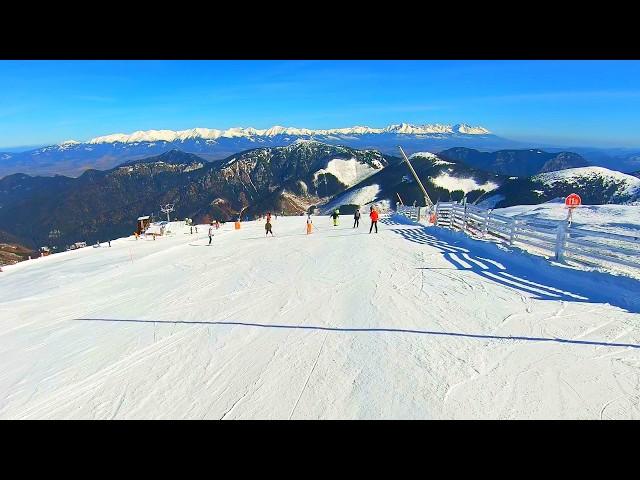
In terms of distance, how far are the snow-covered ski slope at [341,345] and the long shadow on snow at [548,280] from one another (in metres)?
0.05

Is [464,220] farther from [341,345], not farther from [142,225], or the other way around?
[142,225]

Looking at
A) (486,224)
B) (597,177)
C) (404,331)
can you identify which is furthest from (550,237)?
(597,177)

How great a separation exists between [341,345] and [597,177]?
20950 centimetres

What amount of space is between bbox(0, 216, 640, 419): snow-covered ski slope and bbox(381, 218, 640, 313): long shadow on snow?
0.15 feet

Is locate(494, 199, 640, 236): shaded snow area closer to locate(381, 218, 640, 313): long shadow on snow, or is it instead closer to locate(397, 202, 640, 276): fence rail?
locate(397, 202, 640, 276): fence rail

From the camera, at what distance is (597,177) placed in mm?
171875

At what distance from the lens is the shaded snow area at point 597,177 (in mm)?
159775

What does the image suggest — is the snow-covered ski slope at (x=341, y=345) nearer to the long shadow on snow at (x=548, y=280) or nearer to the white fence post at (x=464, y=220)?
the long shadow on snow at (x=548, y=280)
